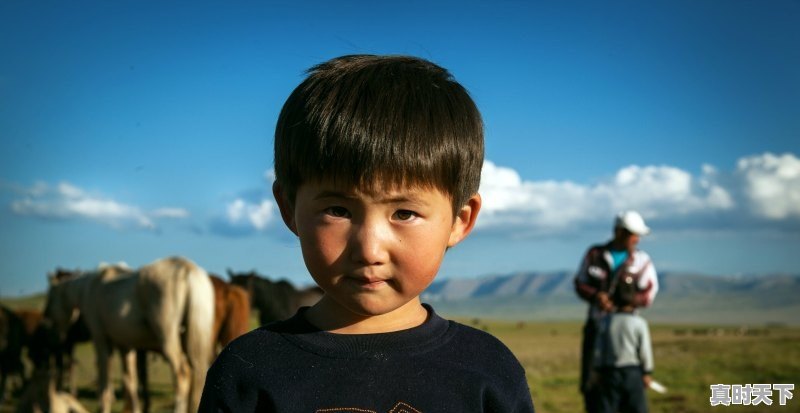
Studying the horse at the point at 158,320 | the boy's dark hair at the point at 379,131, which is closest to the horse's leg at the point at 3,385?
the horse at the point at 158,320

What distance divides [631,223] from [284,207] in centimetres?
528

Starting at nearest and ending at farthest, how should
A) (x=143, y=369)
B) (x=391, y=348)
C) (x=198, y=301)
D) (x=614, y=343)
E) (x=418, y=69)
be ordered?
1. (x=391, y=348)
2. (x=418, y=69)
3. (x=614, y=343)
4. (x=198, y=301)
5. (x=143, y=369)

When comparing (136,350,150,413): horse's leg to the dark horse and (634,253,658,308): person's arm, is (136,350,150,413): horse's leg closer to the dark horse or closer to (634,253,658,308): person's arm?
the dark horse

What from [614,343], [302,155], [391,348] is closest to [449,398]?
[391,348]

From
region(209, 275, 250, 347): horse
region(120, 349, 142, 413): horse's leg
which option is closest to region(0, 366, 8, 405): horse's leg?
region(120, 349, 142, 413): horse's leg

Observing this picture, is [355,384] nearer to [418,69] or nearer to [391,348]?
[391,348]

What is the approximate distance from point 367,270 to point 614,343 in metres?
5.09

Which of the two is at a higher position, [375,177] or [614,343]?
[375,177]

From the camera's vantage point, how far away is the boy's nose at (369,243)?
5.06 ft

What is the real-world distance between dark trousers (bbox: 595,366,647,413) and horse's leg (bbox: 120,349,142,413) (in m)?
6.01

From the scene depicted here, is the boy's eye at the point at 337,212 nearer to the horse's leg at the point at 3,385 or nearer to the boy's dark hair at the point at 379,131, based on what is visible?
the boy's dark hair at the point at 379,131

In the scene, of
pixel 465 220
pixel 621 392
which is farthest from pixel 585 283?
pixel 465 220

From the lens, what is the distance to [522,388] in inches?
69.0

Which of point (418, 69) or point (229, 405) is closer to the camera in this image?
point (229, 405)
